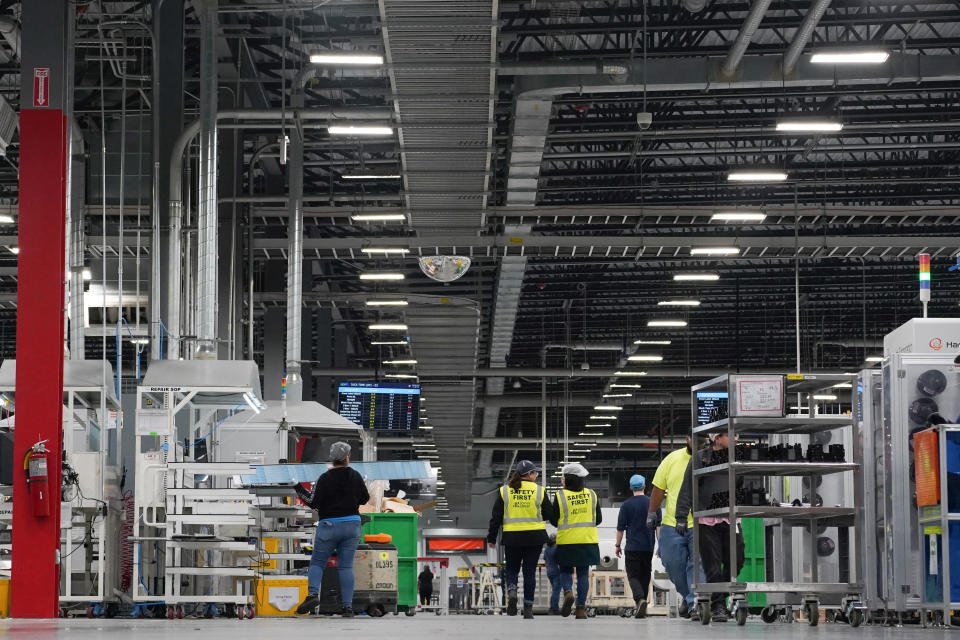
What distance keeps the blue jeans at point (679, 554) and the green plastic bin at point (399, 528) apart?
4.37 meters

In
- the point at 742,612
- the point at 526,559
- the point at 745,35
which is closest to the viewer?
the point at 742,612

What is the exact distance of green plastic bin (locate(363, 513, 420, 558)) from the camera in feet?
47.5

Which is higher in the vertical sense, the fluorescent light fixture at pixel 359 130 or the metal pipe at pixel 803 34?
the metal pipe at pixel 803 34

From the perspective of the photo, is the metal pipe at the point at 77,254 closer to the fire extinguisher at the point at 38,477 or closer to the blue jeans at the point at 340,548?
the fire extinguisher at the point at 38,477

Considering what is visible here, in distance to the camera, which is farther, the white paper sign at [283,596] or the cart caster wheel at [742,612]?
the white paper sign at [283,596]

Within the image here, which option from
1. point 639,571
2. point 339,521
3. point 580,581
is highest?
point 339,521

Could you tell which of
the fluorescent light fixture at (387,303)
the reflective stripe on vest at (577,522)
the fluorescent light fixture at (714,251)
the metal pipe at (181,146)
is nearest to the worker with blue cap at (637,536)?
the reflective stripe on vest at (577,522)

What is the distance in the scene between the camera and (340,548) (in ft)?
35.8

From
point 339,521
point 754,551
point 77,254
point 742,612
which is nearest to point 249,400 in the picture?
point 339,521

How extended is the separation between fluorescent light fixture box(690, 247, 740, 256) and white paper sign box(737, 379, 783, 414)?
1176 cm

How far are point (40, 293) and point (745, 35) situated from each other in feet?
26.0

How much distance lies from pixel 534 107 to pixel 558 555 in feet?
18.3

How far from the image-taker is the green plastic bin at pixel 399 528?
14.5 m

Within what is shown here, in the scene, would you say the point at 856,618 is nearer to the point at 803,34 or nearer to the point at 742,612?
the point at 742,612
